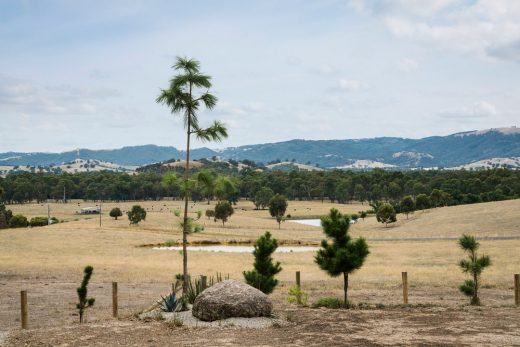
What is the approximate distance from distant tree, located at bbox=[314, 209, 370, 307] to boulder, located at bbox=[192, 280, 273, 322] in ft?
16.1

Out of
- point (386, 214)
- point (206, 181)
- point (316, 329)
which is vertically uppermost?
point (206, 181)

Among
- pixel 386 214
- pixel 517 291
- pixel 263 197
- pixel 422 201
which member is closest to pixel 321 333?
pixel 517 291

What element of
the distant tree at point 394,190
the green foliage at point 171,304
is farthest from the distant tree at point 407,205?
the green foliage at point 171,304

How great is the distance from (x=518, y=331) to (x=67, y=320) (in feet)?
57.0

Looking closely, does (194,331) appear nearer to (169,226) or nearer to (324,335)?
(324,335)

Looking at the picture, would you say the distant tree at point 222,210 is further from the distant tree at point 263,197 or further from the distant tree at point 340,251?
the distant tree at point 340,251

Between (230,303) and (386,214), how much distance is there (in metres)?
91.2

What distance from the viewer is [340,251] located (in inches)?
904

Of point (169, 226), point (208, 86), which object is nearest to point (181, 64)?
point (208, 86)

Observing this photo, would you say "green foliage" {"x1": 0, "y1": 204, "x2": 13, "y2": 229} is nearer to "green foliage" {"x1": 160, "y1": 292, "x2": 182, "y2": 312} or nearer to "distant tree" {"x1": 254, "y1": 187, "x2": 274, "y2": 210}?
"distant tree" {"x1": 254, "y1": 187, "x2": 274, "y2": 210}

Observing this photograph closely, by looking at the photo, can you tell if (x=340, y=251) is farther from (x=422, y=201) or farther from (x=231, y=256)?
(x=422, y=201)

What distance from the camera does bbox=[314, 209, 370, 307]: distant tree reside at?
23.0 meters

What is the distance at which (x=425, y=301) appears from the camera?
2642 centimetres

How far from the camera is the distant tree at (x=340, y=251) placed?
23031mm
